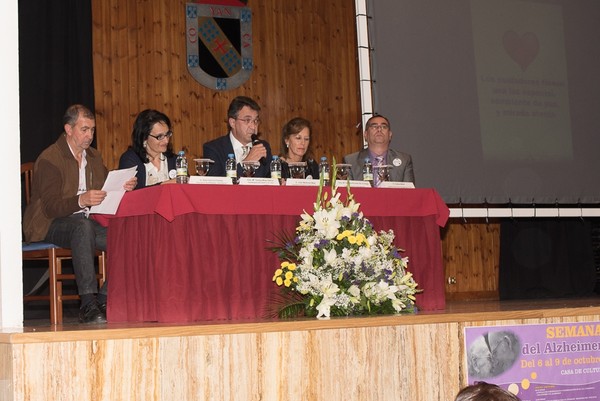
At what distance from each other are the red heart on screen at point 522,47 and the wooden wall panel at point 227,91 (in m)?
1.40

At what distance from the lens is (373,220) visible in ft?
14.2

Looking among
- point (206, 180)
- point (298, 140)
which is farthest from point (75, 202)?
point (298, 140)

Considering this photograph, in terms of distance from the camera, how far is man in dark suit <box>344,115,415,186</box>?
17.3 ft

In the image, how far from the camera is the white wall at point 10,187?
3.54 metres

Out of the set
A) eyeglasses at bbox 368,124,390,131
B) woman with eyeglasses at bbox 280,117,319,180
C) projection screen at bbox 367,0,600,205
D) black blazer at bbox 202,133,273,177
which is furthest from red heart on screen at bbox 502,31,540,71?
black blazer at bbox 202,133,273,177

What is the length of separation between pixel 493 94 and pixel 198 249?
362cm

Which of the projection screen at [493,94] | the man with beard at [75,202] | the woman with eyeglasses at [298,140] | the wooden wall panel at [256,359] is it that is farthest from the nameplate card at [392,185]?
the projection screen at [493,94]

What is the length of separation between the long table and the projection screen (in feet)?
7.46

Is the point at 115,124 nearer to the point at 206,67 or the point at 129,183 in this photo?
the point at 206,67

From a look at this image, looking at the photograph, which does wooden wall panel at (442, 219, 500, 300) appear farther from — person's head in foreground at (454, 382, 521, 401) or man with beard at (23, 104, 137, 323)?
person's head in foreground at (454, 382, 521, 401)

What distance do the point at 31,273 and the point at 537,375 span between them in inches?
154

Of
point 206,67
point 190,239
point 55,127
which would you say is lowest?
point 190,239

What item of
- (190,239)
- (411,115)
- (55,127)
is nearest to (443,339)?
(190,239)

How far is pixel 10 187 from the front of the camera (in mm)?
3611
